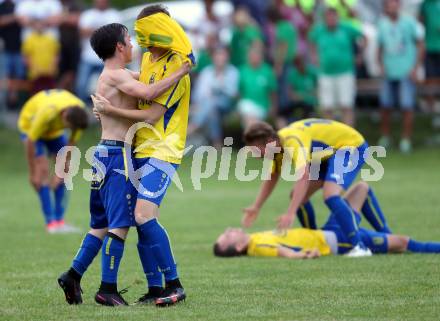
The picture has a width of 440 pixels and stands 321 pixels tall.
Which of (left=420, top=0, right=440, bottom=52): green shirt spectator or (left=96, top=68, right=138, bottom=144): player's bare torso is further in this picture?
(left=420, top=0, right=440, bottom=52): green shirt spectator

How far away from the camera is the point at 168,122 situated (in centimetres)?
712

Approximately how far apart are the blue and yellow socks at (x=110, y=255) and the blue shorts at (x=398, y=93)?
12194 millimetres

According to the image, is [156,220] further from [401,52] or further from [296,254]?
[401,52]

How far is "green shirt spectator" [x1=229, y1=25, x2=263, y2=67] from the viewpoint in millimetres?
19398

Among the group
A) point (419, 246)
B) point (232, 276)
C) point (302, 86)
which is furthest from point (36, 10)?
point (232, 276)

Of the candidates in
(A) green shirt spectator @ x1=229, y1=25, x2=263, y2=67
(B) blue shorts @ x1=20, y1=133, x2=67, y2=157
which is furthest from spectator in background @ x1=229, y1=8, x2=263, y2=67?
(B) blue shorts @ x1=20, y1=133, x2=67, y2=157

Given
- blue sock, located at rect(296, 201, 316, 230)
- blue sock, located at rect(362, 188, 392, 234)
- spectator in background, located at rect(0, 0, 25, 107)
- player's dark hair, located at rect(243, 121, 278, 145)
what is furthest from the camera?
spectator in background, located at rect(0, 0, 25, 107)

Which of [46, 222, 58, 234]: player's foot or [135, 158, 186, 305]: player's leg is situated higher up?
[135, 158, 186, 305]: player's leg

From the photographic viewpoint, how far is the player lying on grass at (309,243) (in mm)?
9375

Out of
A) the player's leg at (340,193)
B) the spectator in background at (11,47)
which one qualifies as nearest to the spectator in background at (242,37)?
the spectator in background at (11,47)

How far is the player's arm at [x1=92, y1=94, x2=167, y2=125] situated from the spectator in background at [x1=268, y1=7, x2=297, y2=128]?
39.1 ft

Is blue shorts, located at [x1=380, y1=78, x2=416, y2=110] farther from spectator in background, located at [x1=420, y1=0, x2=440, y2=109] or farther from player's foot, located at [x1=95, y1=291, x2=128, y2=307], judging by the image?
player's foot, located at [x1=95, y1=291, x2=128, y2=307]

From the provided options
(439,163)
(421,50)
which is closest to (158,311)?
(439,163)

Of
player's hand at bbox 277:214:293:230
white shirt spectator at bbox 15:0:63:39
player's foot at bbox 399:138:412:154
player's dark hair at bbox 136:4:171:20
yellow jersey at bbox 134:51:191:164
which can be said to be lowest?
player's foot at bbox 399:138:412:154
